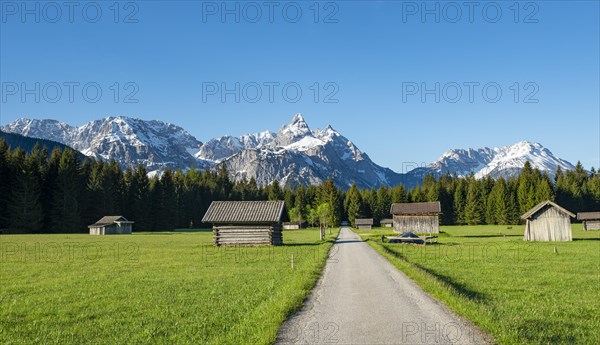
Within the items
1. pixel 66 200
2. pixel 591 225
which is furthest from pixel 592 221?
pixel 66 200

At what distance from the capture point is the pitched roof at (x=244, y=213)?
49.1 m

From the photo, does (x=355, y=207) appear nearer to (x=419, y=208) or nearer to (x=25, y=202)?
(x=419, y=208)

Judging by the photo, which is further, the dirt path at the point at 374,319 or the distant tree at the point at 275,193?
the distant tree at the point at 275,193

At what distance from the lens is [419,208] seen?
84.6 meters

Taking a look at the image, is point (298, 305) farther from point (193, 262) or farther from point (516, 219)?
point (516, 219)

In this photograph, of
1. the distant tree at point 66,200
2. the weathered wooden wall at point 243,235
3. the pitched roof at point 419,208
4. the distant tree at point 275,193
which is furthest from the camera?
the distant tree at point 275,193

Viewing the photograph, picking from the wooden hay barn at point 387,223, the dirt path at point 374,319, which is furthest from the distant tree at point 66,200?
the wooden hay barn at point 387,223

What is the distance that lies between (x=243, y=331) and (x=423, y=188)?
6110 inches

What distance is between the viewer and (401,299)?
51.6 feet

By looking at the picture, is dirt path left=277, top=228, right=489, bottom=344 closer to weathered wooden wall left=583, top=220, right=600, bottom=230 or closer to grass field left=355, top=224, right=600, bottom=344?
grass field left=355, top=224, right=600, bottom=344

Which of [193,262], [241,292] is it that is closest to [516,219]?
[193,262]

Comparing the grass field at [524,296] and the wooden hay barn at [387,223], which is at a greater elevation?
the grass field at [524,296]

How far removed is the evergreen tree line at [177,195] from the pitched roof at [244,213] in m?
35.2

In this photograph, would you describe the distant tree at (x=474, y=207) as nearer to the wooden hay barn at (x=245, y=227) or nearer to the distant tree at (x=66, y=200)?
the wooden hay barn at (x=245, y=227)
